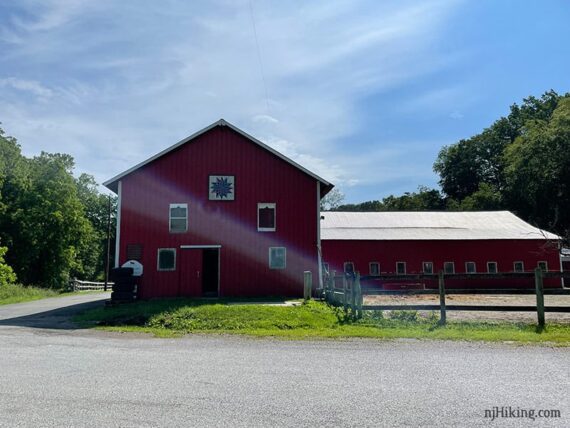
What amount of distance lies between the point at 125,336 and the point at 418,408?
26.0 feet

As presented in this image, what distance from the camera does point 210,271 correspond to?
2114 cm

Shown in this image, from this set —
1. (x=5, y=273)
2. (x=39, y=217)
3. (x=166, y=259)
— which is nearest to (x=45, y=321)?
(x=166, y=259)

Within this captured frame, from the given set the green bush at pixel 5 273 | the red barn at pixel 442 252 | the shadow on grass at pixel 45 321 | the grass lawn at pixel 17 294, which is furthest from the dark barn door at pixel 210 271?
the green bush at pixel 5 273

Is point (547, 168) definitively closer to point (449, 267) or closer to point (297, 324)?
point (449, 267)

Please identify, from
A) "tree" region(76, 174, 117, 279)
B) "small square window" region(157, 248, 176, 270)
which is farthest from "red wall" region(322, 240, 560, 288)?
"tree" region(76, 174, 117, 279)

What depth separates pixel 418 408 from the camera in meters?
4.91

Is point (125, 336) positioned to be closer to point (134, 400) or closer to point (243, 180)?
point (134, 400)

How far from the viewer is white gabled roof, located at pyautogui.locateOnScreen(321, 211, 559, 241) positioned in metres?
32.1

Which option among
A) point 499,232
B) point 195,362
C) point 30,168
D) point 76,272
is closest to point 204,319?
point 195,362

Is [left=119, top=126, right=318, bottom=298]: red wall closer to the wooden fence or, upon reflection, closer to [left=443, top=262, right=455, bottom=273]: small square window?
the wooden fence

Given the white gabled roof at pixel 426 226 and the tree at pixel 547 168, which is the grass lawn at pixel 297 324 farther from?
the tree at pixel 547 168

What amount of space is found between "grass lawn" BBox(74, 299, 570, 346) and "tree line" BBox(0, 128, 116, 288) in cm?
3232

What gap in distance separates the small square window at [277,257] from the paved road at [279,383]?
1113 cm

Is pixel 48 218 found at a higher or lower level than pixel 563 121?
lower
